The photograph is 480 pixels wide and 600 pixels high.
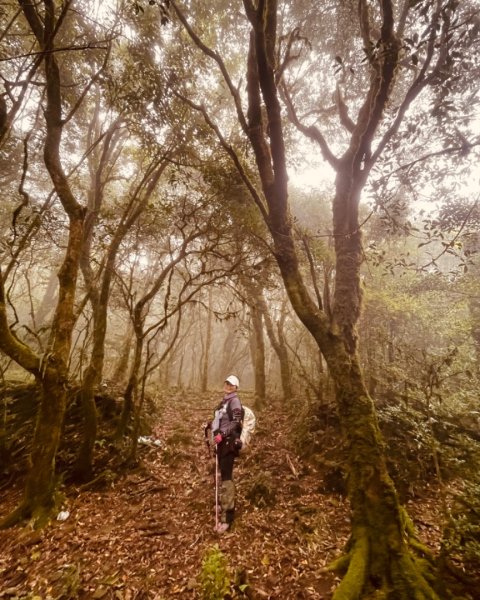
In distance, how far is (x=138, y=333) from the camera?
698 cm

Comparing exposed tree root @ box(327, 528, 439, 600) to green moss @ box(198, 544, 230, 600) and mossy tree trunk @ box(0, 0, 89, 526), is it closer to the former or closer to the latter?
green moss @ box(198, 544, 230, 600)

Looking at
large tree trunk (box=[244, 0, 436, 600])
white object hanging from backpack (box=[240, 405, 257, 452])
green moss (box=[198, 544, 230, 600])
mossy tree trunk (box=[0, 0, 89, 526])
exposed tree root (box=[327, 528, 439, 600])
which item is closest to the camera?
exposed tree root (box=[327, 528, 439, 600])

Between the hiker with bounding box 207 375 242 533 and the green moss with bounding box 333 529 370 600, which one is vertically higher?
the hiker with bounding box 207 375 242 533

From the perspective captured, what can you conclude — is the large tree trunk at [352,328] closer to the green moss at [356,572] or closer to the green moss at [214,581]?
the green moss at [356,572]

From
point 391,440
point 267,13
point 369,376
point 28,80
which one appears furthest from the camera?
point 369,376

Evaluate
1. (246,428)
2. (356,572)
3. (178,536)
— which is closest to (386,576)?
(356,572)

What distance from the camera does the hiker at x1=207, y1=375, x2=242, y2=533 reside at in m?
5.41

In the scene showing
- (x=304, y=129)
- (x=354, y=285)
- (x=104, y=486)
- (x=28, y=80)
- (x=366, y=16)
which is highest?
(x=366, y=16)

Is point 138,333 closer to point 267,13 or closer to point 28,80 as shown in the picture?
point 28,80

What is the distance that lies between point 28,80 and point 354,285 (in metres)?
6.18

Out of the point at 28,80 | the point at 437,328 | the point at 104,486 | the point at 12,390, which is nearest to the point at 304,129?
the point at 28,80

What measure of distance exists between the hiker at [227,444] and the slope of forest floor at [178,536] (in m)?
0.25

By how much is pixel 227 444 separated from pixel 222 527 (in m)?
1.24

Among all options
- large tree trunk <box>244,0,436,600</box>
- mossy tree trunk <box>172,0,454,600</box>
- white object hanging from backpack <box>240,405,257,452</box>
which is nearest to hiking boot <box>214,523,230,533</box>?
white object hanging from backpack <box>240,405,257,452</box>
